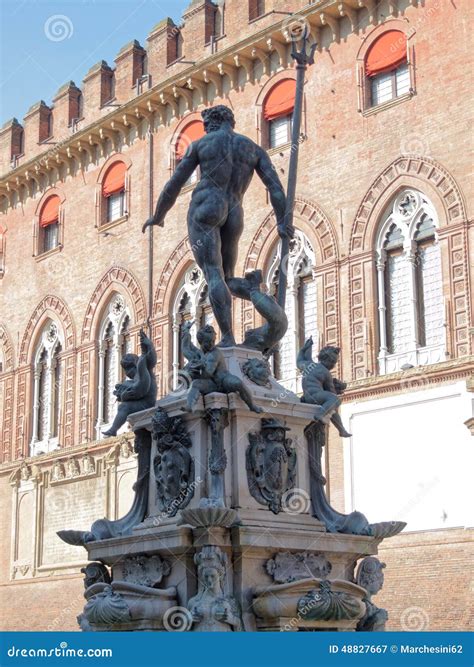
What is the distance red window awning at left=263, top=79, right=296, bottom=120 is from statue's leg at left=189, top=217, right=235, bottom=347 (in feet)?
54.6

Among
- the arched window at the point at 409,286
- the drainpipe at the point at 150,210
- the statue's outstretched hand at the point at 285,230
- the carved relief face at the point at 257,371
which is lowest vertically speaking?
the carved relief face at the point at 257,371

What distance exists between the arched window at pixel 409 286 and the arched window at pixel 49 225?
1202cm

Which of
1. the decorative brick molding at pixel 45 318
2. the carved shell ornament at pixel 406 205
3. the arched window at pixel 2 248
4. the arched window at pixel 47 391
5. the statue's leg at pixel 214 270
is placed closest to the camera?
the statue's leg at pixel 214 270

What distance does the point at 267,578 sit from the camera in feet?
23.9

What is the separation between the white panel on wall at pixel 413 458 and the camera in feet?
64.4

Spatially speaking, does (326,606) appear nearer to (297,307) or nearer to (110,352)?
(297,307)

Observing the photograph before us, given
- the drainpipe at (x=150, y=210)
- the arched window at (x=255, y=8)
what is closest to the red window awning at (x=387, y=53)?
the arched window at (x=255, y=8)

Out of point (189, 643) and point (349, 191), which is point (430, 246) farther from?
point (189, 643)

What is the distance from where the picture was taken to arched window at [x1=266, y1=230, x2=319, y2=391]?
23.2 metres

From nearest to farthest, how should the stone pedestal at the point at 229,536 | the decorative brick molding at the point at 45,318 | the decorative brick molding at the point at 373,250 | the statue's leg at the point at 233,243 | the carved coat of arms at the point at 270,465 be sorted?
the stone pedestal at the point at 229,536
the carved coat of arms at the point at 270,465
the statue's leg at the point at 233,243
the decorative brick molding at the point at 373,250
the decorative brick molding at the point at 45,318

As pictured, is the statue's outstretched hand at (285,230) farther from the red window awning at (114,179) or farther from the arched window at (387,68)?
the red window awning at (114,179)

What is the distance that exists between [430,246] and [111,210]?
1069cm

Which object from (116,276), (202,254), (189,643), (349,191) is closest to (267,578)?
(189,643)

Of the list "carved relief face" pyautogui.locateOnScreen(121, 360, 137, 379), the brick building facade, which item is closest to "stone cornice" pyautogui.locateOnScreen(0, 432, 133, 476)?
the brick building facade
